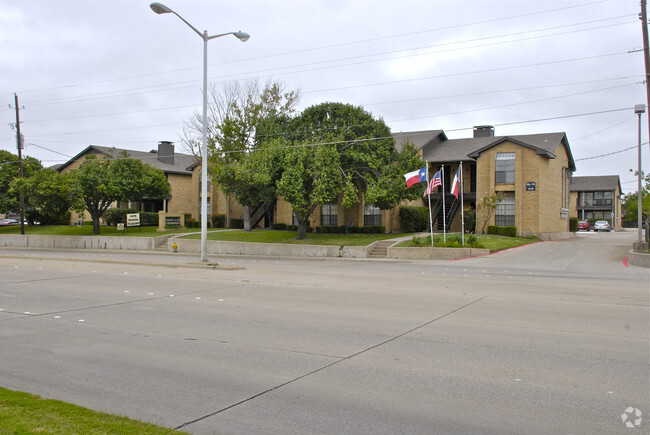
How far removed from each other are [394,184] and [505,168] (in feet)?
40.5

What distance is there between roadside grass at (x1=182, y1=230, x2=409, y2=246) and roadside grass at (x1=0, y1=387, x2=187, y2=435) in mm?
25979

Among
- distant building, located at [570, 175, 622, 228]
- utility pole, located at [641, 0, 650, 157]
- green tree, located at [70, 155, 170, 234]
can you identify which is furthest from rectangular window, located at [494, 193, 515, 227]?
distant building, located at [570, 175, 622, 228]

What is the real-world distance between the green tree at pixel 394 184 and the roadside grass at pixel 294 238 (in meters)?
2.78

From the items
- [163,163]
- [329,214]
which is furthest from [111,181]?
[329,214]

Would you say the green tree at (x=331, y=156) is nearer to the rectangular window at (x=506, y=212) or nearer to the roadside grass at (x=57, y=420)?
the rectangular window at (x=506, y=212)

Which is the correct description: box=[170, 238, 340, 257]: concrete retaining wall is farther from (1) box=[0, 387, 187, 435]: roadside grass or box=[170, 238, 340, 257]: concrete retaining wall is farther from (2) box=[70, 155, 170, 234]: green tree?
(1) box=[0, 387, 187, 435]: roadside grass

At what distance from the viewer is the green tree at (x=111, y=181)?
3825 cm

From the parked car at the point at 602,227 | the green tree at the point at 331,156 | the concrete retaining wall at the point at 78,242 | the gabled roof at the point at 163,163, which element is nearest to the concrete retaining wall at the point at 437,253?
the green tree at the point at 331,156

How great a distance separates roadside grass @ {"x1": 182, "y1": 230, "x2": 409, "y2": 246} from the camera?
1225 inches

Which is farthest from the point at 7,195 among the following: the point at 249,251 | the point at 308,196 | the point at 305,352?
the point at 305,352

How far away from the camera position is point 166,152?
54969 millimetres

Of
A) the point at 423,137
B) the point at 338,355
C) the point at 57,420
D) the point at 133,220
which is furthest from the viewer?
the point at 423,137

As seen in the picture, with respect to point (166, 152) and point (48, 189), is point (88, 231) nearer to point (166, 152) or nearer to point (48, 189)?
point (48, 189)

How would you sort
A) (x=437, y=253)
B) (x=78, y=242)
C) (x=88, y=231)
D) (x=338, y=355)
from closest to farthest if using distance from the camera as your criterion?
(x=338, y=355), (x=437, y=253), (x=78, y=242), (x=88, y=231)
